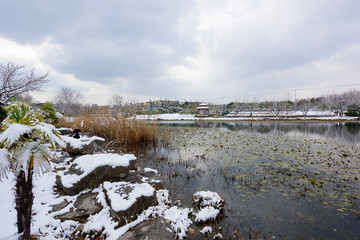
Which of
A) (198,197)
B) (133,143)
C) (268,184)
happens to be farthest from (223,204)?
(133,143)

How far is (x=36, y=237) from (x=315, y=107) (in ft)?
222

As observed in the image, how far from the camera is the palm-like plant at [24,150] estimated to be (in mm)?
1514

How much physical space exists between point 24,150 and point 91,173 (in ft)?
6.92

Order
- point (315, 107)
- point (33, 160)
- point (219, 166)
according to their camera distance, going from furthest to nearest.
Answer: point (315, 107), point (219, 166), point (33, 160)

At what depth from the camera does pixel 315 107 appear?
49.9 metres

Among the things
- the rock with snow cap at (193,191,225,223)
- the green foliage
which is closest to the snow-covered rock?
the rock with snow cap at (193,191,225,223)

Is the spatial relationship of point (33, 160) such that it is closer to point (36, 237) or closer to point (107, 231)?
point (36, 237)

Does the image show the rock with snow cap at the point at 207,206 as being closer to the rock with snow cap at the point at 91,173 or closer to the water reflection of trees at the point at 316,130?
the rock with snow cap at the point at 91,173

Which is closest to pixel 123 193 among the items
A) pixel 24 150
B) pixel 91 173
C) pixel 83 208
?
pixel 83 208

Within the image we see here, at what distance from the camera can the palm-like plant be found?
4.97 ft

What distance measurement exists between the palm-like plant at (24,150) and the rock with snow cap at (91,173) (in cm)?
149

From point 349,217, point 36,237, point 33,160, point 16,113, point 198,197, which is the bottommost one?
point 349,217

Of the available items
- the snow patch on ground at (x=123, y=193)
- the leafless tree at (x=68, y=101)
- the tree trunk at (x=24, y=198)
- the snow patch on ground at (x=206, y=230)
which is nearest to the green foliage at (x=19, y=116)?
the tree trunk at (x=24, y=198)

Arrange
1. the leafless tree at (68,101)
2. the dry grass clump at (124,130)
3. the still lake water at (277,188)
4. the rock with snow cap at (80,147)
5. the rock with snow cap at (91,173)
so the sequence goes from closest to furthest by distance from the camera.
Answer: the still lake water at (277,188), the rock with snow cap at (91,173), the rock with snow cap at (80,147), the dry grass clump at (124,130), the leafless tree at (68,101)
